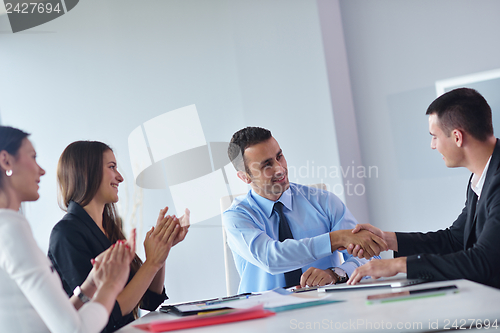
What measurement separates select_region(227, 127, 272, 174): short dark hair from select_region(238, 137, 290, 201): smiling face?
0.08 ft

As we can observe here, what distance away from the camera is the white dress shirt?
91cm

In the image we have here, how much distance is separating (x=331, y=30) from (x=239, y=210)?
66.8 inches

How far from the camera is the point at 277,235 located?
7.02 feet

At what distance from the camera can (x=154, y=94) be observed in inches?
140

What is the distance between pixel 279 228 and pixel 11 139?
1299 millimetres

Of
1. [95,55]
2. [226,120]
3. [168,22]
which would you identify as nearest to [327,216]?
[226,120]

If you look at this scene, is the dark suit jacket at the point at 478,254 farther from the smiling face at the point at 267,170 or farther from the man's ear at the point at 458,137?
the smiling face at the point at 267,170

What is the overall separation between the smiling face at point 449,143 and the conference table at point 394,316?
0.67 meters

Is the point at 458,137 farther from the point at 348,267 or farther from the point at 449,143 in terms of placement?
the point at 348,267

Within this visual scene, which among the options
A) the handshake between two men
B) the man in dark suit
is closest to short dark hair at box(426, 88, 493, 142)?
the man in dark suit

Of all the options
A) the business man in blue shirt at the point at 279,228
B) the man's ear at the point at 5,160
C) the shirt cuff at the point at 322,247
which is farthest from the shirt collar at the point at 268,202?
the man's ear at the point at 5,160

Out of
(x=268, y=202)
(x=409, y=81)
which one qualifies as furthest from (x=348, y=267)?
(x=409, y=81)

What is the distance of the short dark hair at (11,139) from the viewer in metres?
1.14

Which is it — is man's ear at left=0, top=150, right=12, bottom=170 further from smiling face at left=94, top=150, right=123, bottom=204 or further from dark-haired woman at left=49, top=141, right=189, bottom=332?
smiling face at left=94, top=150, right=123, bottom=204
